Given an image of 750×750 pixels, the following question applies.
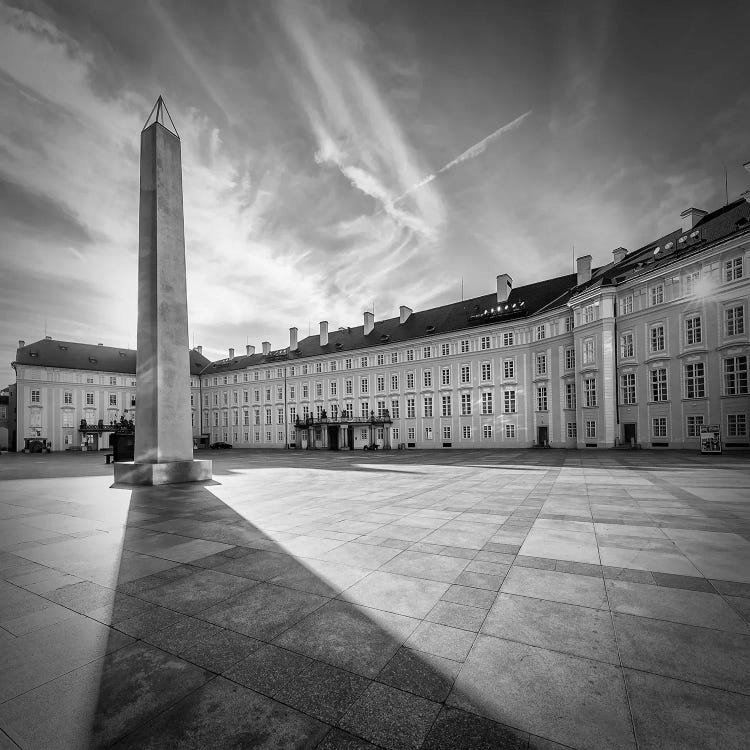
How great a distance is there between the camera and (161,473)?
14055mm

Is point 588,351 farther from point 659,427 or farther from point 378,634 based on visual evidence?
point 378,634

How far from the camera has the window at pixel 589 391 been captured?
127ft

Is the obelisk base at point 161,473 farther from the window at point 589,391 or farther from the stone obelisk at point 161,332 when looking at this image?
the window at point 589,391

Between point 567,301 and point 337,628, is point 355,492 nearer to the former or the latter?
point 337,628

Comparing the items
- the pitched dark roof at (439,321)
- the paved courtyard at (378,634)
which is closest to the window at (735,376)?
the pitched dark roof at (439,321)

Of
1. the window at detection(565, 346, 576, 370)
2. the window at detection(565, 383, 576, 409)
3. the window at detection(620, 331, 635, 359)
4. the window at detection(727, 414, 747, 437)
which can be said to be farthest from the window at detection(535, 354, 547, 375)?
the window at detection(727, 414, 747, 437)

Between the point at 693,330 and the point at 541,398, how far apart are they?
50.4 ft

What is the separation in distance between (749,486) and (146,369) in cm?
1995

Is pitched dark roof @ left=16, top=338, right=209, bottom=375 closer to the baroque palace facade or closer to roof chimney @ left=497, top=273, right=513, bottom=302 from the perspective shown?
the baroque palace facade

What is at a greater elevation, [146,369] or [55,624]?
[146,369]

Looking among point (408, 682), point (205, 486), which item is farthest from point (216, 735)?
point (205, 486)

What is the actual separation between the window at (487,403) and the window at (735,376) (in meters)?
21.9

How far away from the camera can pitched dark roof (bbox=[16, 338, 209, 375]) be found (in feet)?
206

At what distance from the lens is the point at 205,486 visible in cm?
1398
